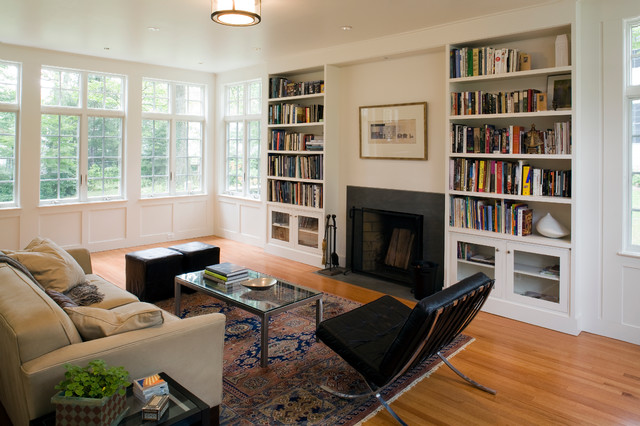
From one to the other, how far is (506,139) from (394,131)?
146 cm

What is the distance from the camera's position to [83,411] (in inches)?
67.7

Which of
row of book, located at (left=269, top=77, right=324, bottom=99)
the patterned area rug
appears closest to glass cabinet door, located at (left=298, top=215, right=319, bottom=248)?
row of book, located at (left=269, top=77, right=324, bottom=99)

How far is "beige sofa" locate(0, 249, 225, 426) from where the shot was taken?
189cm

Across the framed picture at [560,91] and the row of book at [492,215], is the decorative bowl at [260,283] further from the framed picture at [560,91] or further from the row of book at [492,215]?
the framed picture at [560,91]

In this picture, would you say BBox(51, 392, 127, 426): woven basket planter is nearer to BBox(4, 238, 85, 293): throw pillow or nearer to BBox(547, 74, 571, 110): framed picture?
BBox(4, 238, 85, 293): throw pillow

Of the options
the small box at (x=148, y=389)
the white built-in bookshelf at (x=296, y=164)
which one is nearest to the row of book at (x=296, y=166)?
the white built-in bookshelf at (x=296, y=164)

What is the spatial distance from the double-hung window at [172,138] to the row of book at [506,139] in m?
4.72

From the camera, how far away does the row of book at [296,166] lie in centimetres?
597

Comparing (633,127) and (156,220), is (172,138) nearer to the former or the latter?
(156,220)

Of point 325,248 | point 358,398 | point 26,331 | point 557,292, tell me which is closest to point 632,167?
point 557,292

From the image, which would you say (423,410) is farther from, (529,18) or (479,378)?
(529,18)

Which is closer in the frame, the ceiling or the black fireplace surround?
the ceiling

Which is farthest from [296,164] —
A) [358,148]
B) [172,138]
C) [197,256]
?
[172,138]

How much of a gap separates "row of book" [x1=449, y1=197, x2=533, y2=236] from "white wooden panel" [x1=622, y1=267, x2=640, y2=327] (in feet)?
2.68
